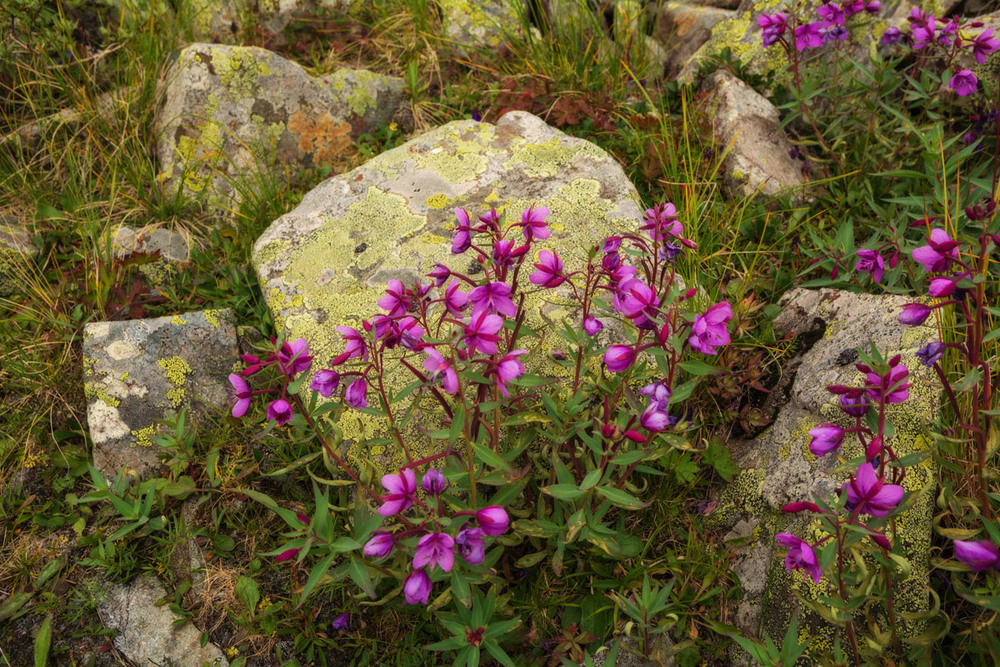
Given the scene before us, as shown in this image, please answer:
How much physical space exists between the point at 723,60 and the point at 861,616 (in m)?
3.71

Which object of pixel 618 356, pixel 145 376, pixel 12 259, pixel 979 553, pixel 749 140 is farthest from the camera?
pixel 749 140

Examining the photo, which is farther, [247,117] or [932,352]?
[247,117]

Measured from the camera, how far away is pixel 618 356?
2129 millimetres

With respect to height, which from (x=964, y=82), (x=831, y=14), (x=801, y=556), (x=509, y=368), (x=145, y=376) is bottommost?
(x=145, y=376)

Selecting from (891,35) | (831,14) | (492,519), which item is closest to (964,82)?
(891,35)

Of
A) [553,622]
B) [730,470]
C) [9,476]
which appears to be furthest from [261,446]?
[730,470]

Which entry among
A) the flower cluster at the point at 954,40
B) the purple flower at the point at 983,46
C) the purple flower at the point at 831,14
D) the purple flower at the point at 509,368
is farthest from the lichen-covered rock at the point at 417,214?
Result: the purple flower at the point at 983,46

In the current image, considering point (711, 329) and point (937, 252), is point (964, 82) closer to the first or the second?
point (937, 252)

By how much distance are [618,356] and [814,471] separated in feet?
3.47

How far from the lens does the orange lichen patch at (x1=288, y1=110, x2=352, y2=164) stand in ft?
14.5

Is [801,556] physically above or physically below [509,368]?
below

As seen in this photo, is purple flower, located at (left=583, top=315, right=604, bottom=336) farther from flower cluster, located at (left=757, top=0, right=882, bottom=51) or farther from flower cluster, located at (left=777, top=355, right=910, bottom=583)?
flower cluster, located at (left=757, top=0, right=882, bottom=51)

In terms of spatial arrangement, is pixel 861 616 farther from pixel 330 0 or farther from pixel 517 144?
pixel 330 0

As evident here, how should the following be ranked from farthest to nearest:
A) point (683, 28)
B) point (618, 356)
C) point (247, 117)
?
1. point (683, 28)
2. point (247, 117)
3. point (618, 356)
